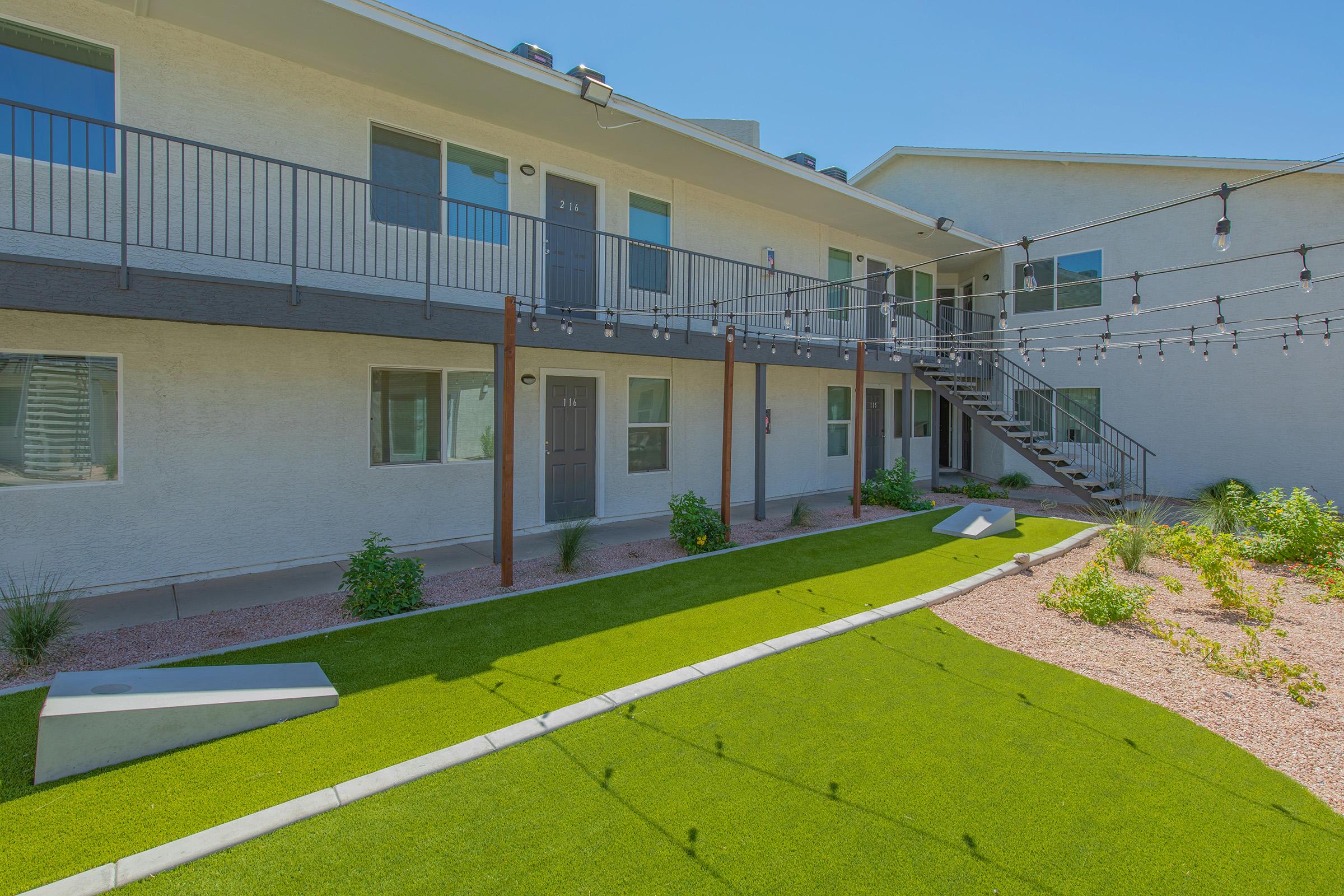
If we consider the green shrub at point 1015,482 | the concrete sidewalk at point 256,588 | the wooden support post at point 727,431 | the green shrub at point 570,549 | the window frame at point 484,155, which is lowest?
the concrete sidewalk at point 256,588

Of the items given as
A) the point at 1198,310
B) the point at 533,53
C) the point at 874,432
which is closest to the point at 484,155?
the point at 533,53

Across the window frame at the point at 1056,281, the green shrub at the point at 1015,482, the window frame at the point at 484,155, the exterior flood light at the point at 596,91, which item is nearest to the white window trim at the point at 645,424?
the window frame at the point at 484,155

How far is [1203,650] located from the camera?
5.38 m

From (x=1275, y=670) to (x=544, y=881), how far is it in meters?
5.44

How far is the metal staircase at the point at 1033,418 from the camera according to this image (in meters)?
12.4

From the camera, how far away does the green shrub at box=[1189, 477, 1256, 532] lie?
31.1ft

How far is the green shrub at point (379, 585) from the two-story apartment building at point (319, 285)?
178cm

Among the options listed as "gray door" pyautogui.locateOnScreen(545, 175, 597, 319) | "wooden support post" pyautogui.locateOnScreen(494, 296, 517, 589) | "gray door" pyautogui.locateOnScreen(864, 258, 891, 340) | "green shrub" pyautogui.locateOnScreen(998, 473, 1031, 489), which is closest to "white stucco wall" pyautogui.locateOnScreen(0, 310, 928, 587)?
"gray door" pyautogui.locateOnScreen(545, 175, 597, 319)

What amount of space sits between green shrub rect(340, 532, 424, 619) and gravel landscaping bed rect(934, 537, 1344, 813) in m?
5.07

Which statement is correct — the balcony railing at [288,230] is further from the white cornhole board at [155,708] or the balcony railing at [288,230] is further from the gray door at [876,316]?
the gray door at [876,316]

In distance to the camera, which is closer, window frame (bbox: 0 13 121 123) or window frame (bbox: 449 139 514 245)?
window frame (bbox: 0 13 121 123)

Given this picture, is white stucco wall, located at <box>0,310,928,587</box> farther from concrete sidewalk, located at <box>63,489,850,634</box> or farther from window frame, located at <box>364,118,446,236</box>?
window frame, located at <box>364,118,446,236</box>

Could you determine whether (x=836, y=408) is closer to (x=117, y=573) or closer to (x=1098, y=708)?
(x=1098, y=708)

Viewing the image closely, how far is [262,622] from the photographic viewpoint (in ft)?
19.3
